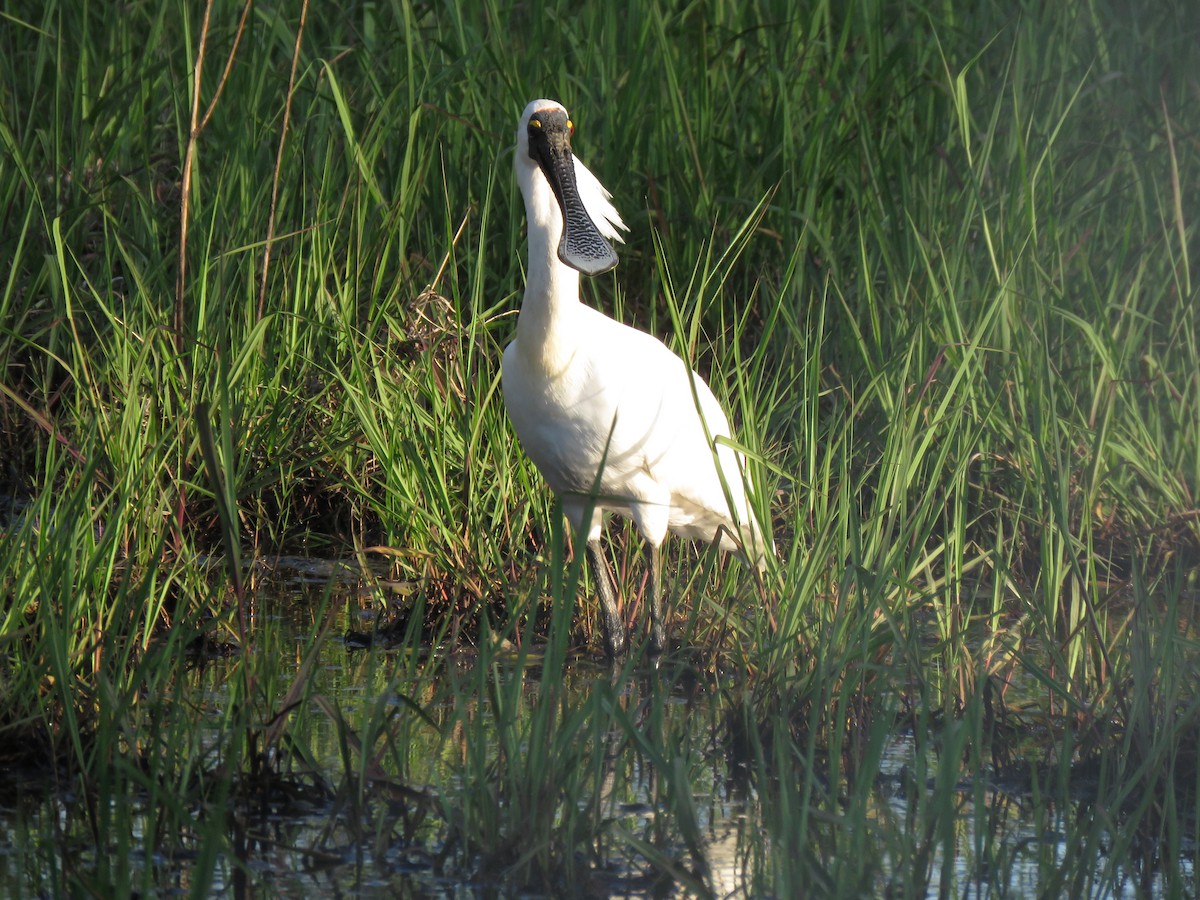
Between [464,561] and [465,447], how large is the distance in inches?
12.1

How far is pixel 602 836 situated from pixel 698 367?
8.28ft

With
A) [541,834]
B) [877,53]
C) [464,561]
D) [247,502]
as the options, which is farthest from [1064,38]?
[541,834]

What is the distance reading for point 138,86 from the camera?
4961 millimetres

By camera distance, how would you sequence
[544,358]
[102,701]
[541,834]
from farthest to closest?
[544,358] → [102,701] → [541,834]

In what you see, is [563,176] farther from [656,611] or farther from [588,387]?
[656,611]

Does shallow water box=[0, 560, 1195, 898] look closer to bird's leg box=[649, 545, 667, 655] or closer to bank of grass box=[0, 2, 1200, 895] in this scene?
bank of grass box=[0, 2, 1200, 895]

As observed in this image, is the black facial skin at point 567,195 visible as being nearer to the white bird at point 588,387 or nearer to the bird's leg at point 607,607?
the white bird at point 588,387

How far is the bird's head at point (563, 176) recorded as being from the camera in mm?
3881

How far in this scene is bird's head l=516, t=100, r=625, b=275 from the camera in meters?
3.88

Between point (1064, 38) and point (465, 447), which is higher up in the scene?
point (1064, 38)

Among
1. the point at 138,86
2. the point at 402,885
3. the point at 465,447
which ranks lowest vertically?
the point at 402,885

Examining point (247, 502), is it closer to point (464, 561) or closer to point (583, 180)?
point (464, 561)

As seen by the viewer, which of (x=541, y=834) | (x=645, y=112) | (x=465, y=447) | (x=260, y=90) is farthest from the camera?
(x=645, y=112)

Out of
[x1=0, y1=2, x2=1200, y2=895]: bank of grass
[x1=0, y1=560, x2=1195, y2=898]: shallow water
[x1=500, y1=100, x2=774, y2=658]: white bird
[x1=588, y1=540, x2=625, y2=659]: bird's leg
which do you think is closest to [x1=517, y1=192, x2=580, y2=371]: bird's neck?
[x1=500, y1=100, x2=774, y2=658]: white bird
